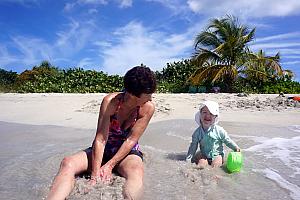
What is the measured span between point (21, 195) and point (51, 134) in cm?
347

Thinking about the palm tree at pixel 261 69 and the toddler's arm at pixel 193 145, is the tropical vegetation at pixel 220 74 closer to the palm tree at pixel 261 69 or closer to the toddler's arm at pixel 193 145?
the palm tree at pixel 261 69

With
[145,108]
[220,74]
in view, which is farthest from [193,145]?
[220,74]

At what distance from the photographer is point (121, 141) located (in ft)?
12.3

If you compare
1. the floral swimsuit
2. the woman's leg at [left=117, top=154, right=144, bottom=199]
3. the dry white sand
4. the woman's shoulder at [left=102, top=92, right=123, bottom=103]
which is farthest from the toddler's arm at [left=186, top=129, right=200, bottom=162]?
the dry white sand

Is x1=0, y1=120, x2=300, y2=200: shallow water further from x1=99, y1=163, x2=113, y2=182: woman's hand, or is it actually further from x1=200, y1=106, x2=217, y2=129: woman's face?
x1=200, y1=106, x2=217, y2=129: woman's face

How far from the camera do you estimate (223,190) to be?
11.1 ft

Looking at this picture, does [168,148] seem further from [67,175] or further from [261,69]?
[261,69]

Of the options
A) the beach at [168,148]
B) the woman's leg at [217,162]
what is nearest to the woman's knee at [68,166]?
the beach at [168,148]

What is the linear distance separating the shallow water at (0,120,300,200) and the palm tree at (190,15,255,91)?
386 inches

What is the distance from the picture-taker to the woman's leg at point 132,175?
3002 millimetres

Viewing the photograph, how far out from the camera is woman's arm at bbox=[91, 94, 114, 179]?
3402 millimetres

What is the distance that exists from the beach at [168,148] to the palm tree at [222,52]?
19.9 ft

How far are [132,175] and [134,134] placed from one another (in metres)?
0.48

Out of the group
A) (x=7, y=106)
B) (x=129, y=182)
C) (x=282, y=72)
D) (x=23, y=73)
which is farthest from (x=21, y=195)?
(x=23, y=73)
